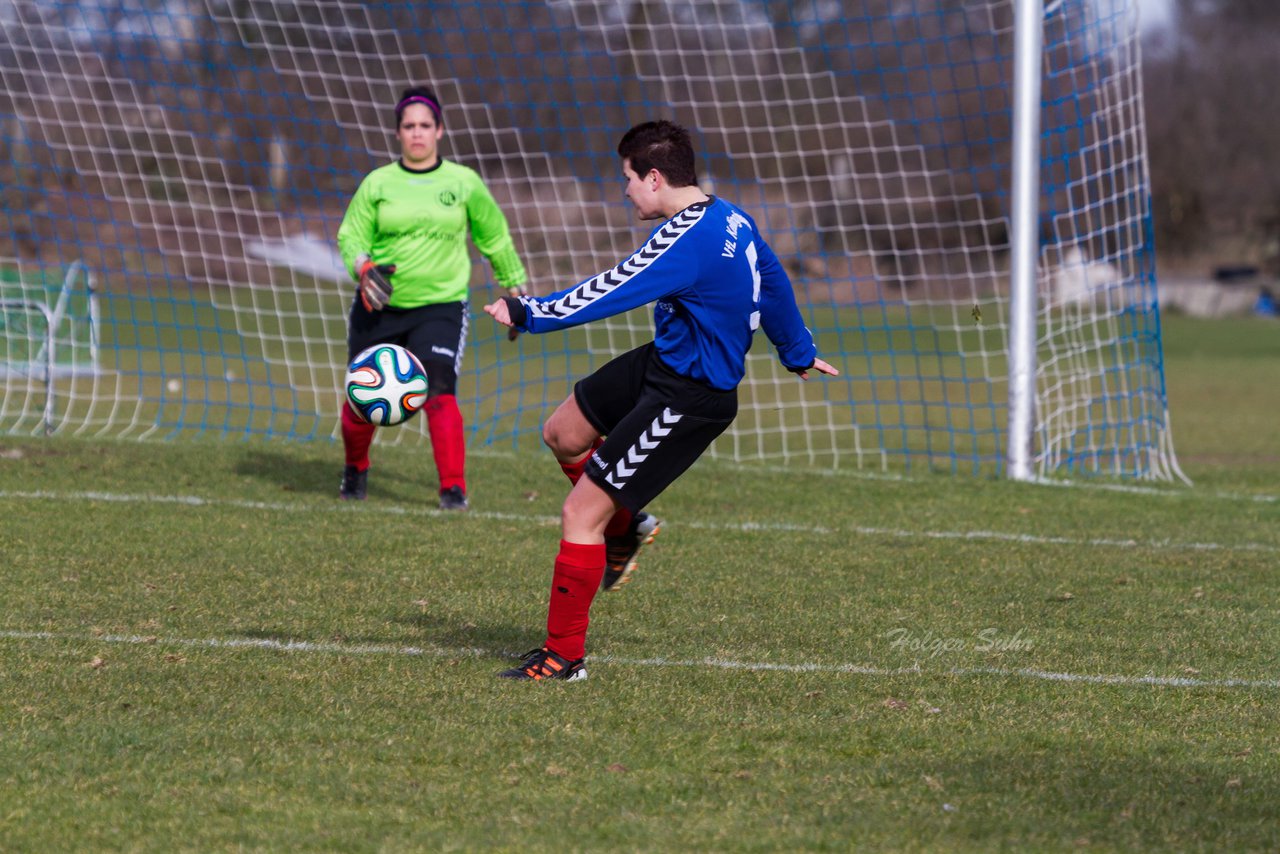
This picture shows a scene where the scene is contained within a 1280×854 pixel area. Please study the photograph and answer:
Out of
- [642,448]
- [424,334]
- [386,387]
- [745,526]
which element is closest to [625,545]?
[642,448]

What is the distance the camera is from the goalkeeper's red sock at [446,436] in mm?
8164

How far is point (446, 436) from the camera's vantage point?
819 cm

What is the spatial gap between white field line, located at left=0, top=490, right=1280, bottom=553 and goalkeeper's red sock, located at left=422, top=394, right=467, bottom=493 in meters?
0.20

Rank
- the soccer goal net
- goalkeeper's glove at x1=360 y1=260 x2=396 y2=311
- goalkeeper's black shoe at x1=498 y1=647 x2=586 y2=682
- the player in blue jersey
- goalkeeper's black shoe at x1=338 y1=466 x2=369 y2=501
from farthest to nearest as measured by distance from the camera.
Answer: the soccer goal net
goalkeeper's black shoe at x1=338 y1=466 x2=369 y2=501
goalkeeper's glove at x1=360 y1=260 x2=396 y2=311
goalkeeper's black shoe at x1=498 y1=647 x2=586 y2=682
the player in blue jersey

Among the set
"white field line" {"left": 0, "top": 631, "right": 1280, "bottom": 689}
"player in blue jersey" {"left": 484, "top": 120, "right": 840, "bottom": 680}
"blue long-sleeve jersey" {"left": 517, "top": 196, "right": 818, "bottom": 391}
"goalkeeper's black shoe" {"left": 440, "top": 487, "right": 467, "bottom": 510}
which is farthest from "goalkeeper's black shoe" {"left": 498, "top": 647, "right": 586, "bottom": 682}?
"goalkeeper's black shoe" {"left": 440, "top": 487, "right": 467, "bottom": 510}

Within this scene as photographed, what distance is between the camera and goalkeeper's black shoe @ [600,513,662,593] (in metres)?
5.34

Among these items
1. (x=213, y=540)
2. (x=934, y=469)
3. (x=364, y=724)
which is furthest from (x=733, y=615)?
(x=934, y=469)

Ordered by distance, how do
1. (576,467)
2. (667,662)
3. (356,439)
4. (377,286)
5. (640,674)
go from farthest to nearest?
(356,439) < (377,286) < (576,467) < (667,662) < (640,674)

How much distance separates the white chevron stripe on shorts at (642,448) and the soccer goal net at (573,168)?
224 inches

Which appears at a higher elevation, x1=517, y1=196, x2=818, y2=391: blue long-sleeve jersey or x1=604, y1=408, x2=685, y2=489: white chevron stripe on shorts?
x1=517, y1=196, x2=818, y2=391: blue long-sleeve jersey

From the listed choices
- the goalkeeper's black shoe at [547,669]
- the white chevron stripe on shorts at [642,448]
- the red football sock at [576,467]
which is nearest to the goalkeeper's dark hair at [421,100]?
the red football sock at [576,467]

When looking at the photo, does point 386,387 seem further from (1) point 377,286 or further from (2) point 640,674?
(2) point 640,674

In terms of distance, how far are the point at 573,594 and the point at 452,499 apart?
11.2 ft

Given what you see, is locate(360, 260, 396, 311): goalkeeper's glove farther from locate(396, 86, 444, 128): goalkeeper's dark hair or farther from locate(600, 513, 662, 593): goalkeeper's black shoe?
locate(600, 513, 662, 593): goalkeeper's black shoe
